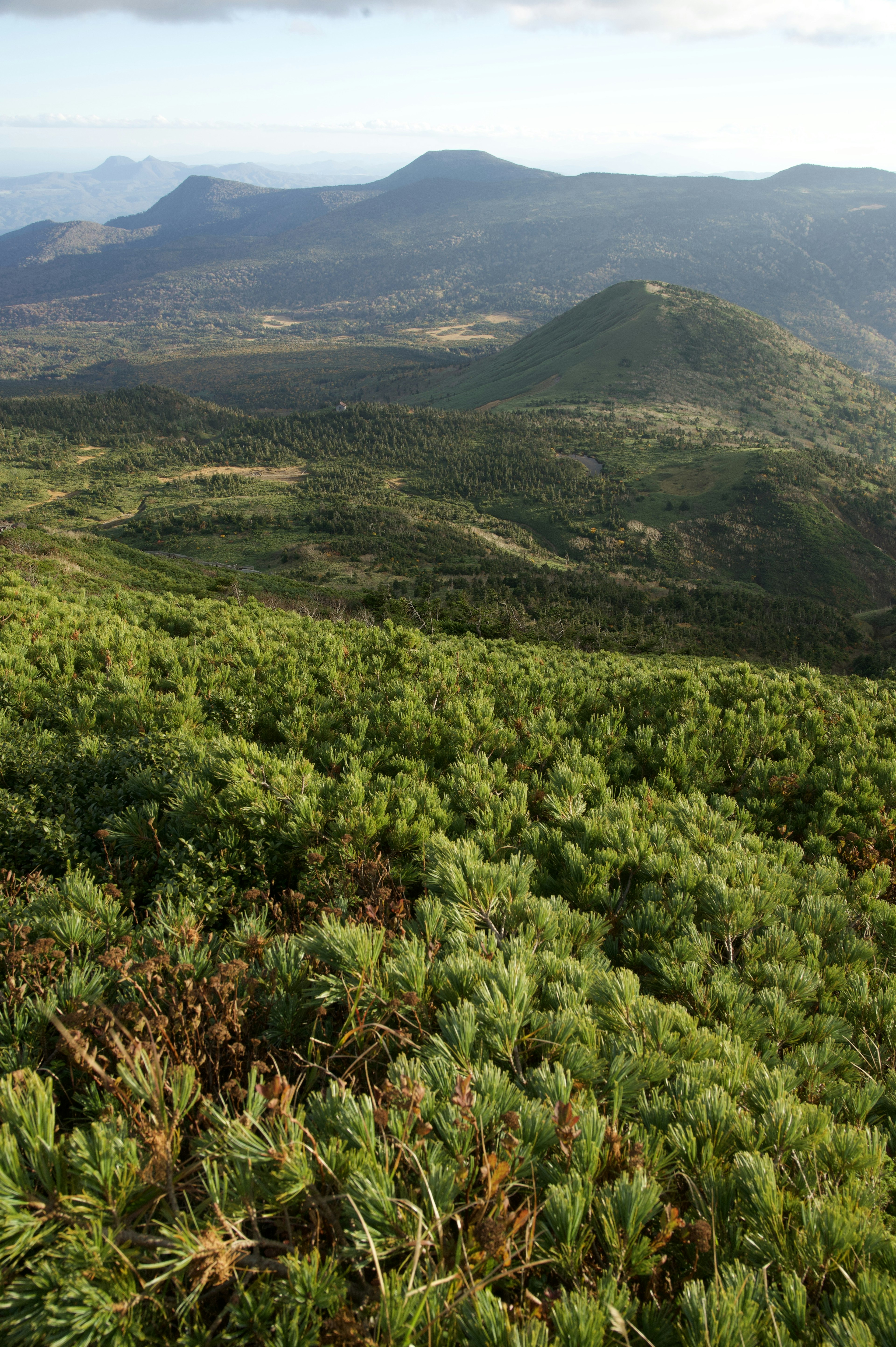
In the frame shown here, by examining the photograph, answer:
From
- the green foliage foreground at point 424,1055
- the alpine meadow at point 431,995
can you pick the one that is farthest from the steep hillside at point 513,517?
the green foliage foreground at point 424,1055

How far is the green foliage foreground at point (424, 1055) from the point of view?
4.03 feet

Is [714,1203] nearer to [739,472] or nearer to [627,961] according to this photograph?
[627,961]

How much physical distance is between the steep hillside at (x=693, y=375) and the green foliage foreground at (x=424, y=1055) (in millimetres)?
111901

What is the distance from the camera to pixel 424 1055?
5.76ft

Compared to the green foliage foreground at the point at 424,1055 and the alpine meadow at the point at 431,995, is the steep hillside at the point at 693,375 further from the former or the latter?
the green foliage foreground at the point at 424,1055

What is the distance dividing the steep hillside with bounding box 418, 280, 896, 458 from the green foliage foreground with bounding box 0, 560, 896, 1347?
11190 cm

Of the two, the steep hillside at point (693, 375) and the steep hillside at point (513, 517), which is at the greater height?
the steep hillside at point (693, 375)

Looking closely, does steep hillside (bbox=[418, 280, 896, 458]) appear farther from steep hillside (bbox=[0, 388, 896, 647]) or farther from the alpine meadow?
the alpine meadow

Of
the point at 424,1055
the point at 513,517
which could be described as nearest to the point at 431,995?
the point at 424,1055

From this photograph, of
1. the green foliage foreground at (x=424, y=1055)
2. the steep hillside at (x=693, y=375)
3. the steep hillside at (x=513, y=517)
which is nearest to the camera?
the green foliage foreground at (x=424, y=1055)

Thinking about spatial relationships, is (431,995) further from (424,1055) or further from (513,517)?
(513,517)

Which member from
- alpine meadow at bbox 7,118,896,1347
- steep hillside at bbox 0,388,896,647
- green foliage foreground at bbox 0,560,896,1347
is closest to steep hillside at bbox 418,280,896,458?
steep hillside at bbox 0,388,896,647

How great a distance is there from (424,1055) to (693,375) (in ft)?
431

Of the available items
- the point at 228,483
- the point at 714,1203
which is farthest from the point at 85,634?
the point at 228,483
